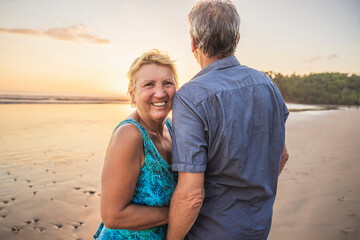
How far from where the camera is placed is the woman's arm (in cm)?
149

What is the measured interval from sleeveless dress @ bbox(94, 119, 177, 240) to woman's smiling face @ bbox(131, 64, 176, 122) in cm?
27

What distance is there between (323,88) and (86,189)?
6196 centimetres

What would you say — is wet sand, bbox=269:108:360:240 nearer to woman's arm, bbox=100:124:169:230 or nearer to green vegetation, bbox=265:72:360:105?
woman's arm, bbox=100:124:169:230

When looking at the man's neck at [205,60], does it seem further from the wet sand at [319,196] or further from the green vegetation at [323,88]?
the green vegetation at [323,88]

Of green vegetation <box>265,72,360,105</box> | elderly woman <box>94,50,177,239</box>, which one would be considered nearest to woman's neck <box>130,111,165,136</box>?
elderly woman <box>94,50,177,239</box>

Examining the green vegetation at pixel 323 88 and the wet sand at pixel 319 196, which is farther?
the green vegetation at pixel 323 88

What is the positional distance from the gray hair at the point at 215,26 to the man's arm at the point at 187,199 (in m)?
0.79

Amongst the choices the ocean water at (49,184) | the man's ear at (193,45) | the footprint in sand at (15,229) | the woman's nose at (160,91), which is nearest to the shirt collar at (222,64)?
the man's ear at (193,45)

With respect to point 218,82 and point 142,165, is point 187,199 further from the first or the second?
point 218,82

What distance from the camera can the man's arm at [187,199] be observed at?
140 cm

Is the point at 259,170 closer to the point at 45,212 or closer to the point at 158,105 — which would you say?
the point at 158,105

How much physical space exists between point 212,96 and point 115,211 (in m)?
0.93

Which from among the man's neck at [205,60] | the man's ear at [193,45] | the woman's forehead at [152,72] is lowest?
the woman's forehead at [152,72]

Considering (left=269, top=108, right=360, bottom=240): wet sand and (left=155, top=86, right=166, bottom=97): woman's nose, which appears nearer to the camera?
(left=155, top=86, right=166, bottom=97): woman's nose
